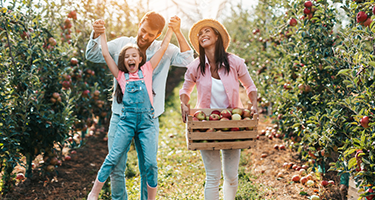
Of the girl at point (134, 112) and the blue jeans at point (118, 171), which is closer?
Answer: the girl at point (134, 112)

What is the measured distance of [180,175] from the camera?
3.68 metres

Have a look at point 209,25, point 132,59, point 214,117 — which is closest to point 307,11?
point 209,25

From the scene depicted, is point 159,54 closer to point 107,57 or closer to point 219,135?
point 107,57

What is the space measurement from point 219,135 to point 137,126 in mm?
570

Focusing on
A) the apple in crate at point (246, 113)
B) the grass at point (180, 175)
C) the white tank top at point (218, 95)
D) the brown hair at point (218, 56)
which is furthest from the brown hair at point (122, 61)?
the grass at point (180, 175)

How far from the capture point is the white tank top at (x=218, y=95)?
2.31 metres

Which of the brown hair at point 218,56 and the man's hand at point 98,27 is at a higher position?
the man's hand at point 98,27

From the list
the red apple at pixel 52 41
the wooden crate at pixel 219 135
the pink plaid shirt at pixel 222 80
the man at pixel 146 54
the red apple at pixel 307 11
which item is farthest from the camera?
the red apple at pixel 52 41

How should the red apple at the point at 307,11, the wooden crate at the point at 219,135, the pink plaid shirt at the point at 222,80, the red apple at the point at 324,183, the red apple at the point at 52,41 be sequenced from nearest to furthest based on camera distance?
the wooden crate at the point at 219,135, the pink plaid shirt at the point at 222,80, the red apple at the point at 324,183, the red apple at the point at 307,11, the red apple at the point at 52,41

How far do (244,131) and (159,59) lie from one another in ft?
2.63

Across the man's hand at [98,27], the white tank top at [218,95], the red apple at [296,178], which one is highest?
the man's hand at [98,27]

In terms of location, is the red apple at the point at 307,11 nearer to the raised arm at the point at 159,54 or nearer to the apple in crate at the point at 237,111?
the apple in crate at the point at 237,111

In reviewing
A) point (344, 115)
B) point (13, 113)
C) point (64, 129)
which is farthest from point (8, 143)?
point (344, 115)

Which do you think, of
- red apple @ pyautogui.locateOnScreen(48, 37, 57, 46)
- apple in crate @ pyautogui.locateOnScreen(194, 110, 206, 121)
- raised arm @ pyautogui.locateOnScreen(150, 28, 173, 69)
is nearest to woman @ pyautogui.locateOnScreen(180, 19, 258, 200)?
apple in crate @ pyautogui.locateOnScreen(194, 110, 206, 121)
